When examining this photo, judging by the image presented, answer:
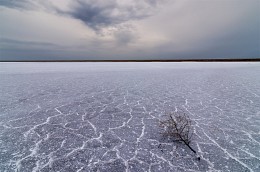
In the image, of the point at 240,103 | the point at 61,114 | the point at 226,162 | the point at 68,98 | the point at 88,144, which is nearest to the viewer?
the point at 226,162

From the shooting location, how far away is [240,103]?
4746mm

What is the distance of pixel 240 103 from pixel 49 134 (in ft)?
15.7

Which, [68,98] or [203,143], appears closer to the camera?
[203,143]

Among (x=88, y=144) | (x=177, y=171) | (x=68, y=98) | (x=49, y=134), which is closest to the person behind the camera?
(x=177, y=171)

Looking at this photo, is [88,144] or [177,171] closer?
[177,171]

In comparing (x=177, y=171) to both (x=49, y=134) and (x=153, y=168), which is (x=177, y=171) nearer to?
(x=153, y=168)

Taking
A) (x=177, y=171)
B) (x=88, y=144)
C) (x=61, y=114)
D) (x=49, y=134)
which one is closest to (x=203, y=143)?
(x=177, y=171)

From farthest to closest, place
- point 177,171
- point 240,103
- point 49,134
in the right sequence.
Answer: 1. point 240,103
2. point 49,134
3. point 177,171

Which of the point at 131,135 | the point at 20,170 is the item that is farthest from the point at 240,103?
the point at 20,170

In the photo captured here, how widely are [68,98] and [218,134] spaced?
4.12m

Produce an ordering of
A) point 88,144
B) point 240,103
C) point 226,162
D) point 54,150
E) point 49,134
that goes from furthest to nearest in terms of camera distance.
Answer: point 240,103 < point 49,134 < point 88,144 < point 54,150 < point 226,162

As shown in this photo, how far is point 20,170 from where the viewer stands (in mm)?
2115

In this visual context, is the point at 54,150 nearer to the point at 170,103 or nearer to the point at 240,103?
the point at 170,103

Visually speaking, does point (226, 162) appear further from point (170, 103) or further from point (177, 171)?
point (170, 103)
